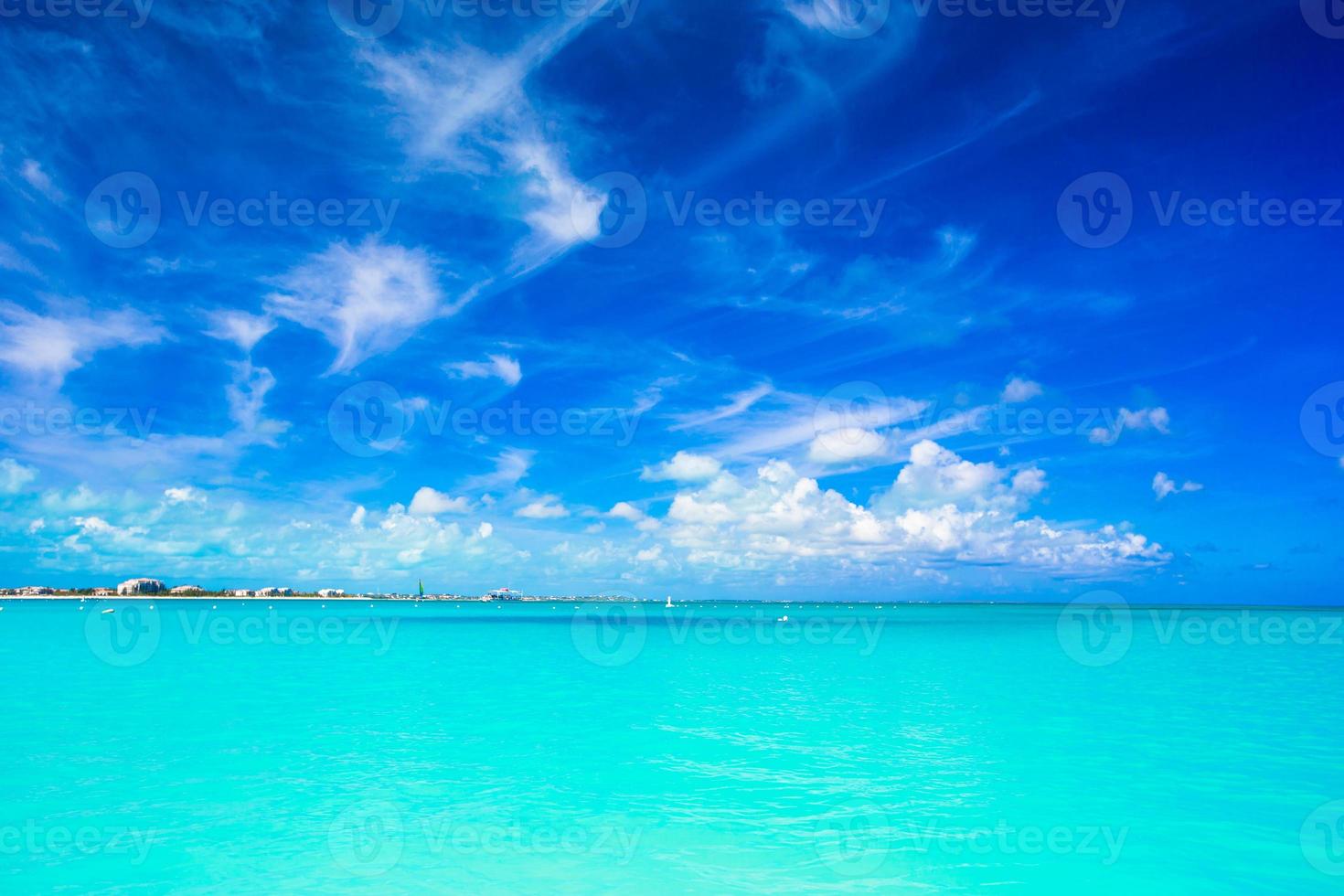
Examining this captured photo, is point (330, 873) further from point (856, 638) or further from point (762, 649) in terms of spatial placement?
point (856, 638)

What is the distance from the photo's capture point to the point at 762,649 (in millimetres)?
73062

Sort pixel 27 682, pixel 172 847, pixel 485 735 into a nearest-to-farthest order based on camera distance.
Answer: pixel 172 847, pixel 485 735, pixel 27 682

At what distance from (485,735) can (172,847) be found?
517 inches

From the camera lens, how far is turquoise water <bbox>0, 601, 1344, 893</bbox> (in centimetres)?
1495

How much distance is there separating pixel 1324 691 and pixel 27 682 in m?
71.9

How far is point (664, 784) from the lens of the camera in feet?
69.5

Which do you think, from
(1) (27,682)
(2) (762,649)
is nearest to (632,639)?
(2) (762,649)

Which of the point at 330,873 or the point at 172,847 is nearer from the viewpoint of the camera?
the point at 330,873

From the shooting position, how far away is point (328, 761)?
23062 mm

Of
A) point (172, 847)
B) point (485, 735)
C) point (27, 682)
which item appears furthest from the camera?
point (27, 682)

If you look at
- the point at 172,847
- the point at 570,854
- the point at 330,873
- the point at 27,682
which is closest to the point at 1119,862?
the point at 570,854

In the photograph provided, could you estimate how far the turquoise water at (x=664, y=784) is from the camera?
49.0 ft

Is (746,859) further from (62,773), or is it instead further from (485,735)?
(62,773)

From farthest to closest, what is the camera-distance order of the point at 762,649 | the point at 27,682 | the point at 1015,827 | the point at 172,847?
the point at 762,649 → the point at 27,682 → the point at 1015,827 → the point at 172,847
